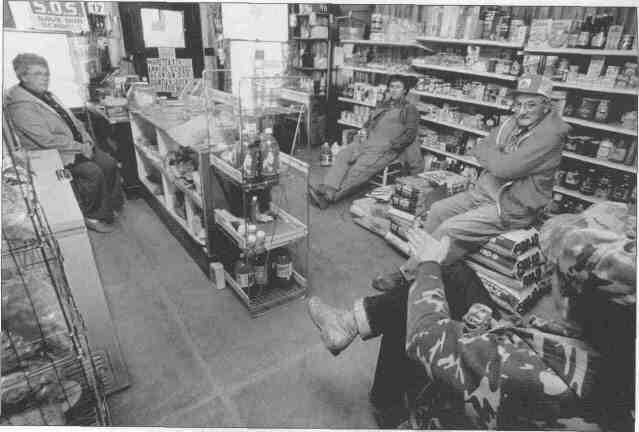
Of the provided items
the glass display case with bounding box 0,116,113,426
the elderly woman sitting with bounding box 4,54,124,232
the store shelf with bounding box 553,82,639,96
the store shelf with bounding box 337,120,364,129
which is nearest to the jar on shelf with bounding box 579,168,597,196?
the store shelf with bounding box 553,82,639,96

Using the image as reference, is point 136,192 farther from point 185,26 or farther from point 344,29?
point 344,29

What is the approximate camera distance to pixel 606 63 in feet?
10.0

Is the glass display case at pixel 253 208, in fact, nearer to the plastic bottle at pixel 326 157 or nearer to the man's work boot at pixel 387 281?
the man's work boot at pixel 387 281

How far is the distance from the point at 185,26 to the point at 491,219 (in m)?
4.50

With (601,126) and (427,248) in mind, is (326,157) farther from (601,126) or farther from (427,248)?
(427,248)

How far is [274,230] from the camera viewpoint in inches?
88.8

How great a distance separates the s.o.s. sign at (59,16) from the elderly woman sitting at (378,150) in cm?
328

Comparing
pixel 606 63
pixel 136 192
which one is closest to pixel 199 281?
pixel 136 192

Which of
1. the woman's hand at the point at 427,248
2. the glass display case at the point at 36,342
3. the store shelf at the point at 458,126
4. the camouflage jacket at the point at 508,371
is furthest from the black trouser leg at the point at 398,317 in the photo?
the store shelf at the point at 458,126

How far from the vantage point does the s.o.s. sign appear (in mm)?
3756

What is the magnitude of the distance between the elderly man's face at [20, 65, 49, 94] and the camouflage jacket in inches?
130

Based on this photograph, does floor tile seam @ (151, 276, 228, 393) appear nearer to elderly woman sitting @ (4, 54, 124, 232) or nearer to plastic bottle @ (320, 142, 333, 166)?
elderly woman sitting @ (4, 54, 124, 232)

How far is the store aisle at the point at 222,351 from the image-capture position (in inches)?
66.9

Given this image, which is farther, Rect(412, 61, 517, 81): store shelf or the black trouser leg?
Rect(412, 61, 517, 81): store shelf
